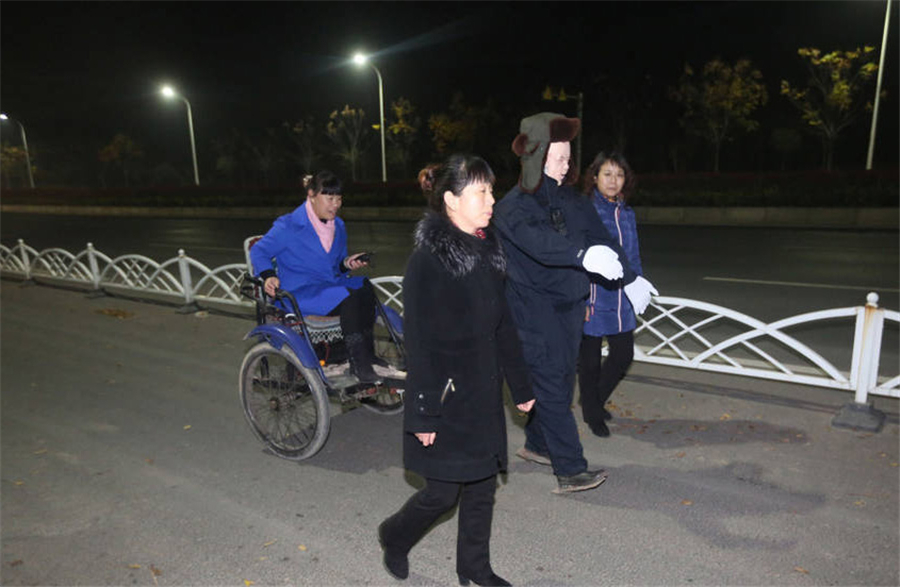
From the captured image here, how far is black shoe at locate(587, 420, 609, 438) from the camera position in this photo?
4465 millimetres

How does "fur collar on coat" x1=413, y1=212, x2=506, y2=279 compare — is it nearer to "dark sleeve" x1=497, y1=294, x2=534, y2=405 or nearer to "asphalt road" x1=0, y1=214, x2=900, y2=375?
"dark sleeve" x1=497, y1=294, x2=534, y2=405

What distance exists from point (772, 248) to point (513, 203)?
1198cm

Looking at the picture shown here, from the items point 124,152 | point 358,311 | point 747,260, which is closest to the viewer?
point 358,311

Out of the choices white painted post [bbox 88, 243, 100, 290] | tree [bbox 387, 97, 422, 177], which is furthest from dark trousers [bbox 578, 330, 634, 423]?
tree [bbox 387, 97, 422, 177]

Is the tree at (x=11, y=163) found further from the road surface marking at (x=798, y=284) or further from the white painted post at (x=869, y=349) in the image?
the white painted post at (x=869, y=349)

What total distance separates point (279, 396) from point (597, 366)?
87.4 inches

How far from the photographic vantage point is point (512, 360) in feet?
9.27

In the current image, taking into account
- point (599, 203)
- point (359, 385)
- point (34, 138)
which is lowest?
point (359, 385)

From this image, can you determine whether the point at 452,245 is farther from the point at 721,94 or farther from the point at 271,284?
the point at 721,94

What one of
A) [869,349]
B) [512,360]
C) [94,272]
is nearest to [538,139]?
[512,360]

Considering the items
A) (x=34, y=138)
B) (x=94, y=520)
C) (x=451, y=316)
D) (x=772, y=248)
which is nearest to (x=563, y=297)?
(x=451, y=316)

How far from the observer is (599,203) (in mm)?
4289

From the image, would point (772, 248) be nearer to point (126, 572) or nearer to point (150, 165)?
point (126, 572)

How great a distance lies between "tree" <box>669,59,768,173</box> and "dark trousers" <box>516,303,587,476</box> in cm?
2455
